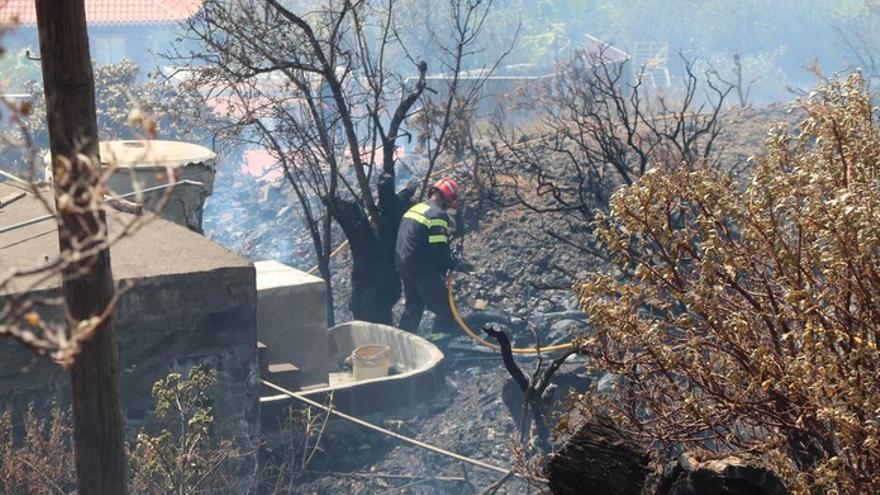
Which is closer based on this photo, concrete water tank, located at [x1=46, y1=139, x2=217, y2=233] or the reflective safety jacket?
concrete water tank, located at [x1=46, y1=139, x2=217, y2=233]

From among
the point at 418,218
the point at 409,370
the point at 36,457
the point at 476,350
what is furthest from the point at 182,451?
the point at 418,218

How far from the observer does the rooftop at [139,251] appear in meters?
7.00

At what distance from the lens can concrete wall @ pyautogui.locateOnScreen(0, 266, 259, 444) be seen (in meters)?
6.79

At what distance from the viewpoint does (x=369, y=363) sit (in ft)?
33.0

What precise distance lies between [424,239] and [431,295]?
784mm

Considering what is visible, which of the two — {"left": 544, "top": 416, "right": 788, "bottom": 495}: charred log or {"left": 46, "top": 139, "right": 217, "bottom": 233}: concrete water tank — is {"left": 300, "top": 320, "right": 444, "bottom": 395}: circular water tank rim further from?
{"left": 544, "top": 416, "right": 788, "bottom": 495}: charred log

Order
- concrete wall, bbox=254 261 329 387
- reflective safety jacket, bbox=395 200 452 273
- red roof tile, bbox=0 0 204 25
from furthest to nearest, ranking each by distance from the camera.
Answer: red roof tile, bbox=0 0 204 25 < reflective safety jacket, bbox=395 200 452 273 < concrete wall, bbox=254 261 329 387

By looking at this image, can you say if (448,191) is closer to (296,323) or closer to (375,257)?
(375,257)

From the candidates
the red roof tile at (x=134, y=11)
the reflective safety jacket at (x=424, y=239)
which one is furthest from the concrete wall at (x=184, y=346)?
the red roof tile at (x=134, y=11)

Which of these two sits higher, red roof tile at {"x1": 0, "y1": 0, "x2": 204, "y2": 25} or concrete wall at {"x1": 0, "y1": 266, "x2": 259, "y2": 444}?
red roof tile at {"x1": 0, "y1": 0, "x2": 204, "y2": 25}

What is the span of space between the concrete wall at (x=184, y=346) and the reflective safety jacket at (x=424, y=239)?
418 centimetres

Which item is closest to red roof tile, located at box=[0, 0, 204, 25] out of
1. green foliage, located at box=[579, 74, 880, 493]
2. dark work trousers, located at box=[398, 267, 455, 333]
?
dark work trousers, located at box=[398, 267, 455, 333]

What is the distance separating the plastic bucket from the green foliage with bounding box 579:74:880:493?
5.48m

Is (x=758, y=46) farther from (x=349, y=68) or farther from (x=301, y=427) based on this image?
(x=301, y=427)
